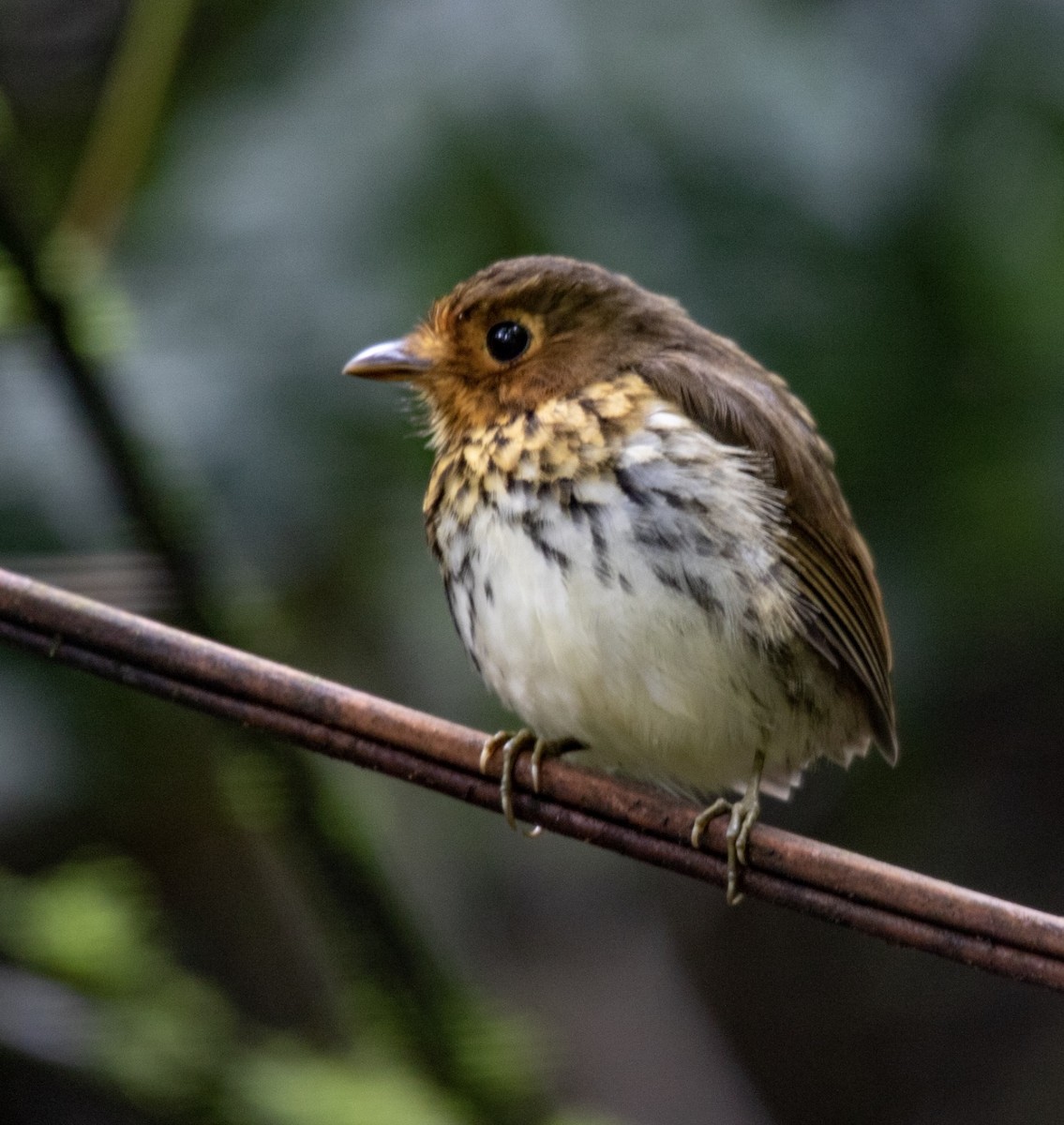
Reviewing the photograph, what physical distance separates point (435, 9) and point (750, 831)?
163 cm

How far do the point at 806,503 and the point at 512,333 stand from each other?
531mm

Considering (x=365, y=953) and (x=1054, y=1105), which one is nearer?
(x=365, y=953)

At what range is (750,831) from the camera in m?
2.04

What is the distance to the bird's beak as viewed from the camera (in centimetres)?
284

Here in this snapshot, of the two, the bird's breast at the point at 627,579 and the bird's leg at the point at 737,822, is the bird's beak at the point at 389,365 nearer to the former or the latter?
the bird's breast at the point at 627,579

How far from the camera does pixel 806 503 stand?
2.69m

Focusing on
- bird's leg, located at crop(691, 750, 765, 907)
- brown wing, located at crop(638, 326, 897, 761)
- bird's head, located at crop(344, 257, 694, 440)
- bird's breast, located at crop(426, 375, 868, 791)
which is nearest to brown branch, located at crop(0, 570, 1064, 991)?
bird's leg, located at crop(691, 750, 765, 907)

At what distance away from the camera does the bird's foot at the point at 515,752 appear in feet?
6.23

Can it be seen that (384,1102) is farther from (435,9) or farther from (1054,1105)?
(1054,1105)

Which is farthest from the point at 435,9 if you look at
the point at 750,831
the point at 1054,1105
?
the point at 1054,1105

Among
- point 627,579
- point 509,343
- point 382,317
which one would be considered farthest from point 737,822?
point 382,317

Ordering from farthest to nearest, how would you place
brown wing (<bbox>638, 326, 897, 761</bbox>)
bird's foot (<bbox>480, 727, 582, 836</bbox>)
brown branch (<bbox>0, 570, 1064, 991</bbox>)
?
brown wing (<bbox>638, 326, 897, 761</bbox>) < bird's foot (<bbox>480, 727, 582, 836</bbox>) < brown branch (<bbox>0, 570, 1064, 991</bbox>)

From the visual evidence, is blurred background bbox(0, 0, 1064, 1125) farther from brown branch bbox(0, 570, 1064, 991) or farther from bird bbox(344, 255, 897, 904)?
brown branch bbox(0, 570, 1064, 991)

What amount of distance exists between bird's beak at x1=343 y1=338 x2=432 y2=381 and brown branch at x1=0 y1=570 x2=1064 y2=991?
3.74ft
